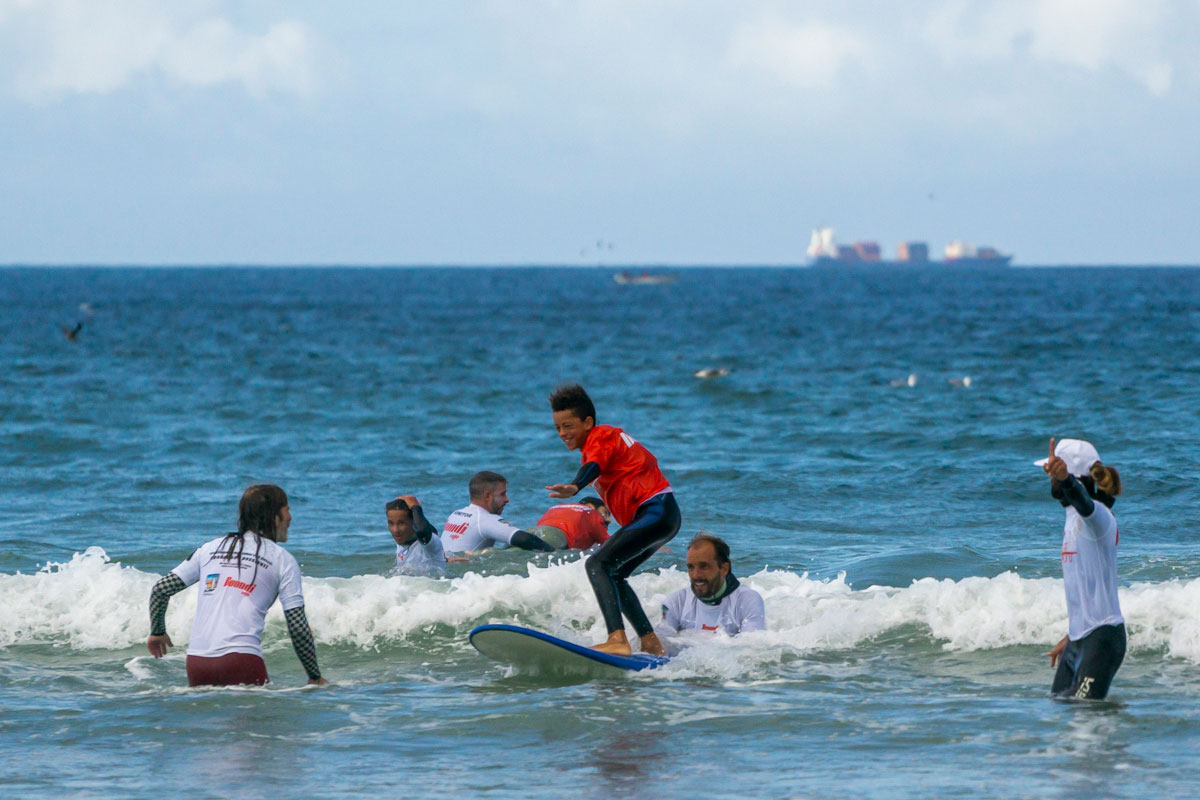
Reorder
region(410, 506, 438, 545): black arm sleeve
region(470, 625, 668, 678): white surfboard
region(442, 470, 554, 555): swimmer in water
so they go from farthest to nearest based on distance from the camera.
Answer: region(442, 470, 554, 555): swimmer in water < region(410, 506, 438, 545): black arm sleeve < region(470, 625, 668, 678): white surfboard

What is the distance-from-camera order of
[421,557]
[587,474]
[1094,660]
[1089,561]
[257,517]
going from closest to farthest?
[1089,561], [1094,660], [257,517], [587,474], [421,557]

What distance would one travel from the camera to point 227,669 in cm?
827

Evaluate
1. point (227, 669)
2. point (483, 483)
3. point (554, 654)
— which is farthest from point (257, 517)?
point (483, 483)

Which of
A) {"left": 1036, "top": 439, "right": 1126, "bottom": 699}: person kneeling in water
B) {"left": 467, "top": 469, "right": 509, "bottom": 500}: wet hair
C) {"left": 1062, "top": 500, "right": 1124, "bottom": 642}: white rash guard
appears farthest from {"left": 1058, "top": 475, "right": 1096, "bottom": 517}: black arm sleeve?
{"left": 467, "top": 469, "right": 509, "bottom": 500}: wet hair

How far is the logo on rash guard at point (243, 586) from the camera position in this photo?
8.10 metres

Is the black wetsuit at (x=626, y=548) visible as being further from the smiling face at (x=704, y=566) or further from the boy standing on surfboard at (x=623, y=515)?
the smiling face at (x=704, y=566)

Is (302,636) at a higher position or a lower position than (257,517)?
lower

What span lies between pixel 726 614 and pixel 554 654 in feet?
4.44

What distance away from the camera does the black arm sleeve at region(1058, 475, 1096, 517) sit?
23.3 feet

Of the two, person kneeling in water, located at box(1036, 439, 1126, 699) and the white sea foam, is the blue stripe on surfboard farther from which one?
person kneeling in water, located at box(1036, 439, 1126, 699)

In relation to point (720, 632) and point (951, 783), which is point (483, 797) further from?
point (720, 632)

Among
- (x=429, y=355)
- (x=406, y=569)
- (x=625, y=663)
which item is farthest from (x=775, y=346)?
(x=625, y=663)

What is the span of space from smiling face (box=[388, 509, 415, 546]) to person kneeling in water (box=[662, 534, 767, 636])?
3.28 meters

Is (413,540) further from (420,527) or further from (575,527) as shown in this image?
(575,527)
